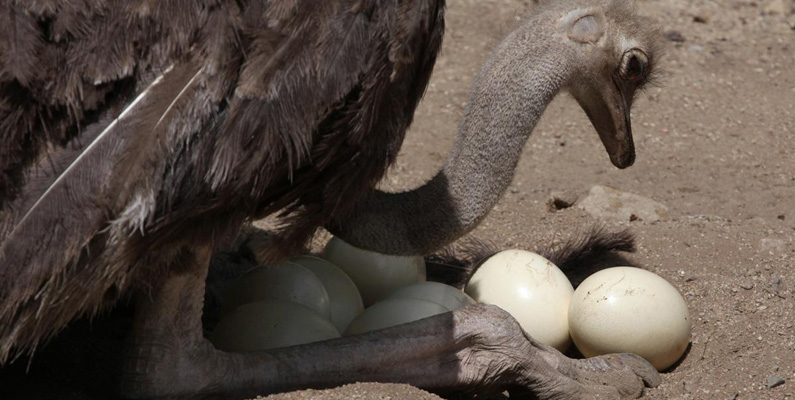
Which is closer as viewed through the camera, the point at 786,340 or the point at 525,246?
the point at 786,340

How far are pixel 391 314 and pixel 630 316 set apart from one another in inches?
31.1

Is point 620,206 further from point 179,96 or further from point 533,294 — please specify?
point 179,96

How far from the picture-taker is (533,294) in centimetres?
405

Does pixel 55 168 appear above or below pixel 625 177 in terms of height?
above

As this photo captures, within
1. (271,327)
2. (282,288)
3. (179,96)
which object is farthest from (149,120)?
(282,288)

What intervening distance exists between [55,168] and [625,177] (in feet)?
11.2

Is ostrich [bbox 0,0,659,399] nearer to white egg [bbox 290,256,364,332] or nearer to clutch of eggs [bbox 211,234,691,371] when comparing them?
clutch of eggs [bbox 211,234,691,371]

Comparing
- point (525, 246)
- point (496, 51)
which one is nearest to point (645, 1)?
point (525, 246)

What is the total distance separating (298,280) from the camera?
394 centimetres

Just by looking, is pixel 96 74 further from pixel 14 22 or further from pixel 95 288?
pixel 95 288

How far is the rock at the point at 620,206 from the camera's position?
17.1ft

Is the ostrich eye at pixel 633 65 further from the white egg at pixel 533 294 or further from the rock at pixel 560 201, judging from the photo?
the rock at pixel 560 201

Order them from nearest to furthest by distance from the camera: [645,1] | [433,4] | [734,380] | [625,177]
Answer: [433,4] → [734,380] → [625,177] → [645,1]

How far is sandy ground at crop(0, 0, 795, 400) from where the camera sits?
4.14m
